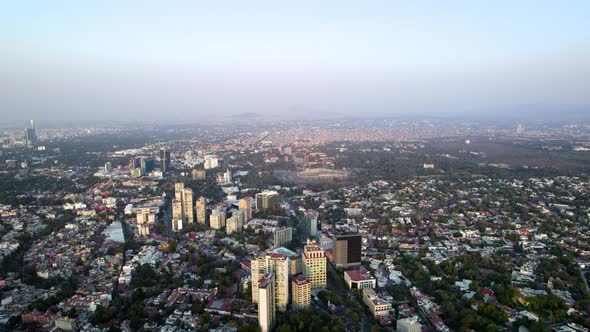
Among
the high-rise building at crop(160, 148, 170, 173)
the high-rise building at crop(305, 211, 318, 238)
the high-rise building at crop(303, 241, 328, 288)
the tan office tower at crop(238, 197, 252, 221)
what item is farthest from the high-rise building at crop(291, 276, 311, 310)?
the high-rise building at crop(160, 148, 170, 173)

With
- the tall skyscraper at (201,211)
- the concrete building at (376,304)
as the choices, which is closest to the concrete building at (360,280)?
the concrete building at (376,304)

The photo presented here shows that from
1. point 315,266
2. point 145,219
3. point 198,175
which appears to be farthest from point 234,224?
point 198,175

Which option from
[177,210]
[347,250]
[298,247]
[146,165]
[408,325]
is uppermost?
[146,165]

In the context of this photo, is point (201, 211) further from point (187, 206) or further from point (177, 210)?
point (177, 210)

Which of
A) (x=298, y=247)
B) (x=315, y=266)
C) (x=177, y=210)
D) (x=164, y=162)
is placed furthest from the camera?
(x=164, y=162)

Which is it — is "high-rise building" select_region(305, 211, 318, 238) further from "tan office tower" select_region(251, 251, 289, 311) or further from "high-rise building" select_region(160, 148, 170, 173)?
"high-rise building" select_region(160, 148, 170, 173)

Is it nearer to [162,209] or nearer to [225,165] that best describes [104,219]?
[162,209]

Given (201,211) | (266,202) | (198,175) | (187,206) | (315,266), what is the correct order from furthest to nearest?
1. (198,175)
2. (266,202)
3. (187,206)
4. (201,211)
5. (315,266)
